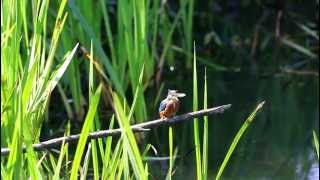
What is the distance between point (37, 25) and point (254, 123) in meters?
1.55

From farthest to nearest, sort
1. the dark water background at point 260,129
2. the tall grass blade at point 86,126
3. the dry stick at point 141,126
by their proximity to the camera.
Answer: the dark water background at point 260,129 → the dry stick at point 141,126 → the tall grass blade at point 86,126

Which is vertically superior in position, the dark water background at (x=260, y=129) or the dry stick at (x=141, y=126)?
the dry stick at (x=141, y=126)

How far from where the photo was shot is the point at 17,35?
5.17ft

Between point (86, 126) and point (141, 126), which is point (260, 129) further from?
point (86, 126)

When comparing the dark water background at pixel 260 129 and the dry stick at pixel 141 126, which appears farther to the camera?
the dark water background at pixel 260 129

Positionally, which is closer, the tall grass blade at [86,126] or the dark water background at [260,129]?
the tall grass blade at [86,126]

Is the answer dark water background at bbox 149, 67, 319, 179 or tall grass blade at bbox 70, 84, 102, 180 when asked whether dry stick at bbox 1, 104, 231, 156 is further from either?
dark water background at bbox 149, 67, 319, 179

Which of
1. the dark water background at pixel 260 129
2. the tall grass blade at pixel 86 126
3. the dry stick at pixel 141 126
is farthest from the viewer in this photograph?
the dark water background at pixel 260 129

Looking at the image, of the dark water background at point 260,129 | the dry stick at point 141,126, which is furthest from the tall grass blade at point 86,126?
the dark water background at point 260,129

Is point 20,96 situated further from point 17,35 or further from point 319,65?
point 319,65

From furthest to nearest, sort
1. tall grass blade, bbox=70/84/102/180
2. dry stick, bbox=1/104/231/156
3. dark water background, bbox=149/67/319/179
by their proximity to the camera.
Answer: dark water background, bbox=149/67/319/179 → dry stick, bbox=1/104/231/156 → tall grass blade, bbox=70/84/102/180

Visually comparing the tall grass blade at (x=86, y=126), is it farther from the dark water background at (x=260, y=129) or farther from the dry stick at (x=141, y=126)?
the dark water background at (x=260, y=129)

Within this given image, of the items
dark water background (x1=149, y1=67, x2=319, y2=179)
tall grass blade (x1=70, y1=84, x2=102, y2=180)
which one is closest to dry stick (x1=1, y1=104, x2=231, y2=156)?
tall grass blade (x1=70, y1=84, x2=102, y2=180)

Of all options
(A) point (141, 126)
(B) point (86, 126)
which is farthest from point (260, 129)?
(B) point (86, 126)
